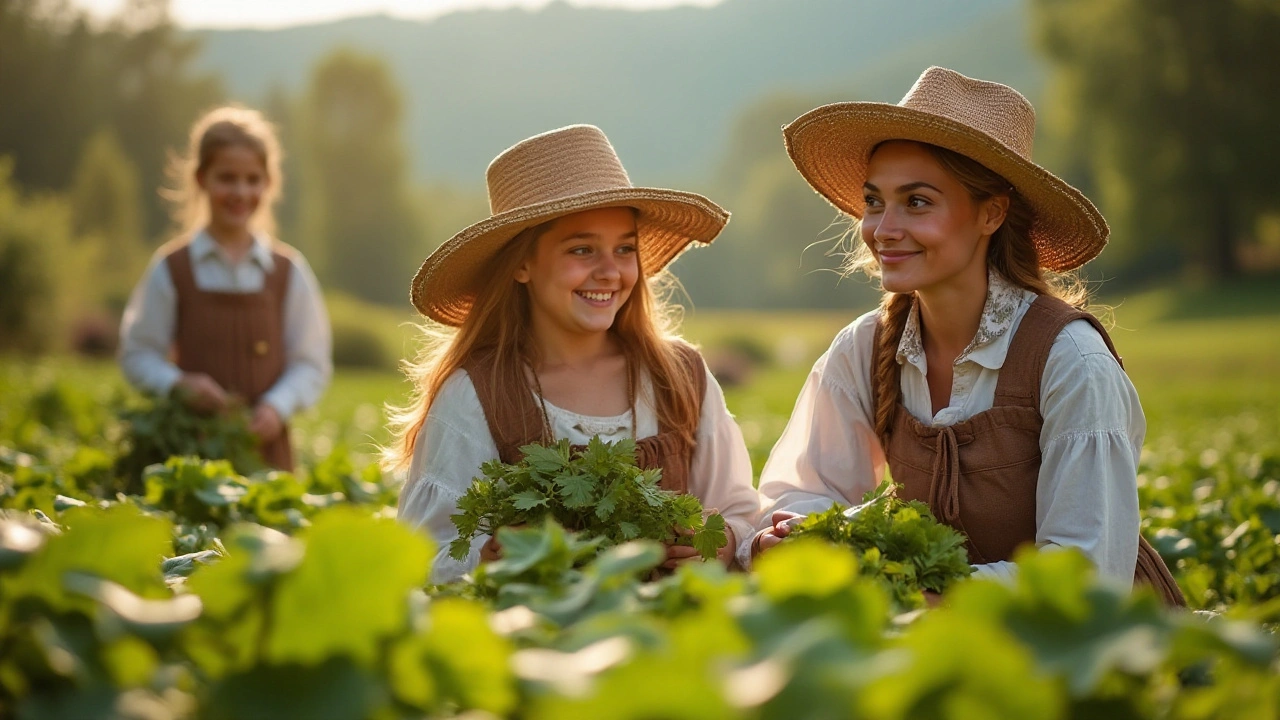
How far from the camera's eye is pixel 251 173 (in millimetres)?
5742

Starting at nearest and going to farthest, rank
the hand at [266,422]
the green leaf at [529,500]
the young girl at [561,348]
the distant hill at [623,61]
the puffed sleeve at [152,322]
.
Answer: the green leaf at [529,500], the young girl at [561,348], the hand at [266,422], the puffed sleeve at [152,322], the distant hill at [623,61]

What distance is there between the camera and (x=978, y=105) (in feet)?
10.7

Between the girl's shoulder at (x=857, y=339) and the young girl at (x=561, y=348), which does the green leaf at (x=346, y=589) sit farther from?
the girl's shoulder at (x=857, y=339)

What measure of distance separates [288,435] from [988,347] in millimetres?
3904

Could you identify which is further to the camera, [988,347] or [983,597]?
[988,347]

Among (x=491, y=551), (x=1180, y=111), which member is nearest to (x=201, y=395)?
(x=491, y=551)

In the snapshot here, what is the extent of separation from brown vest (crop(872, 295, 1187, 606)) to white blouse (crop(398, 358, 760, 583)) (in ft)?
1.91

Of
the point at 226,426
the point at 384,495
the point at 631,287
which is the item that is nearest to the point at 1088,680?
the point at 631,287

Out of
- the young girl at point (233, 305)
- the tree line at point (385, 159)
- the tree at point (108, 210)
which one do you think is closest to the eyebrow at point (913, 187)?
the young girl at point (233, 305)

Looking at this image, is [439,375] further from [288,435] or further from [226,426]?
[288,435]

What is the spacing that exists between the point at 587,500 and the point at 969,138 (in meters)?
1.41

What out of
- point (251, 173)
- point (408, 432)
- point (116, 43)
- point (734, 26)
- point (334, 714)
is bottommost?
point (408, 432)

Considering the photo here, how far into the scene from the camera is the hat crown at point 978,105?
3.22 metres

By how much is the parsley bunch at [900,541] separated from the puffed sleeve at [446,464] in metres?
1.10
